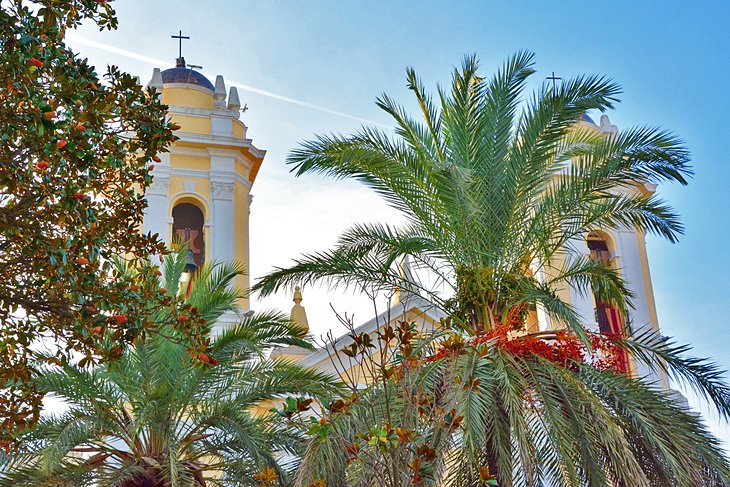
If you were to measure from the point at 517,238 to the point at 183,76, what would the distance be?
48.4 ft

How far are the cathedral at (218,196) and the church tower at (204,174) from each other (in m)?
0.02

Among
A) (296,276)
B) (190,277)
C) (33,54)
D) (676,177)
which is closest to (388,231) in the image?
(296,276)

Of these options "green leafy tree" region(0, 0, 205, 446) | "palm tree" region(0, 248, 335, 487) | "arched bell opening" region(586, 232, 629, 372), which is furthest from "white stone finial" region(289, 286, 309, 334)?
"green leafy tree" region(0, 0, 205, 446)

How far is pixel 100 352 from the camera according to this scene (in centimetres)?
812

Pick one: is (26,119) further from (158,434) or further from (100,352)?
(158,434)

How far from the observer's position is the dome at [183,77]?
25219mm

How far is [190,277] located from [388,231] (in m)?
8.89

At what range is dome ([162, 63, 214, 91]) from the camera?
993 inches

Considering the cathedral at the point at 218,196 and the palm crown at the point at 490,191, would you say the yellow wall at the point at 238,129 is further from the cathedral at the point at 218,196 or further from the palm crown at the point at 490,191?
the palm crown at the point at 490,191

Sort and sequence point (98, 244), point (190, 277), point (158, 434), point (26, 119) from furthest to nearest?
point (190, 277) < point (158, 434) < point (98, 244) < point (26, 119)

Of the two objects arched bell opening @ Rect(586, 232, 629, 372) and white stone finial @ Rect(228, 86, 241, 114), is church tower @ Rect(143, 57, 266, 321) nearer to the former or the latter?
white stone finial @ Rect(228, 86, 241, 114)

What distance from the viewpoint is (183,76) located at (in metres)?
25.3

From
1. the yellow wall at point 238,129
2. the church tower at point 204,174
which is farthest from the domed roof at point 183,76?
the yellow wall at point 238,129

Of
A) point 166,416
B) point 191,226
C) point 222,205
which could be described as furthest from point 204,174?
point 166,416
